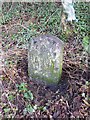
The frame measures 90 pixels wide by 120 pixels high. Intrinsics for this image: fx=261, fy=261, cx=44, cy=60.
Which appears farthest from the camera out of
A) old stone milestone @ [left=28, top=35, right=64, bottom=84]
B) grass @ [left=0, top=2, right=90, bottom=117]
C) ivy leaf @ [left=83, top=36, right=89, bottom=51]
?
grass @ [left=0, top=2, right=90, bottom=117]

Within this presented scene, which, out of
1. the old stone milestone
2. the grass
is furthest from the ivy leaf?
the old stone milestone

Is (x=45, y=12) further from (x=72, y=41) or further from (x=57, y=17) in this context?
(x=72, y=41)

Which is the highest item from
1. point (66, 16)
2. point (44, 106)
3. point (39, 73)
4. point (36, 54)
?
point (66, 16)

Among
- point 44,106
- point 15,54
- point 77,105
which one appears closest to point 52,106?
point 44,106

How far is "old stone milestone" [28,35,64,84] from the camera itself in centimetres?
275

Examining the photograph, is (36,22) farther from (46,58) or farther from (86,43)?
(46,58)

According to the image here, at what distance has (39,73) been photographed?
2910 mm

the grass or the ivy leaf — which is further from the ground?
the grass

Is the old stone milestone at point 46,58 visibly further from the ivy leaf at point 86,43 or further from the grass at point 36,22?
the ivy leaf at point 86,43

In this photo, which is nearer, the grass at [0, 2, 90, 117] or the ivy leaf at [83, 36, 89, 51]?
the ivy leaf at [83, 36, 89, 51]

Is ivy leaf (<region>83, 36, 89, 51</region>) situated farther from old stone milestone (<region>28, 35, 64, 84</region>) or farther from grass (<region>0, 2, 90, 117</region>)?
old stone milestone (<region>28, 35, 64, 84</region>)

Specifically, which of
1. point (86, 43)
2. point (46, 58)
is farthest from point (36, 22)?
point (46, 58)

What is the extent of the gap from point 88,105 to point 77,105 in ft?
0.37

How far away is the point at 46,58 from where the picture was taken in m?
2.80
